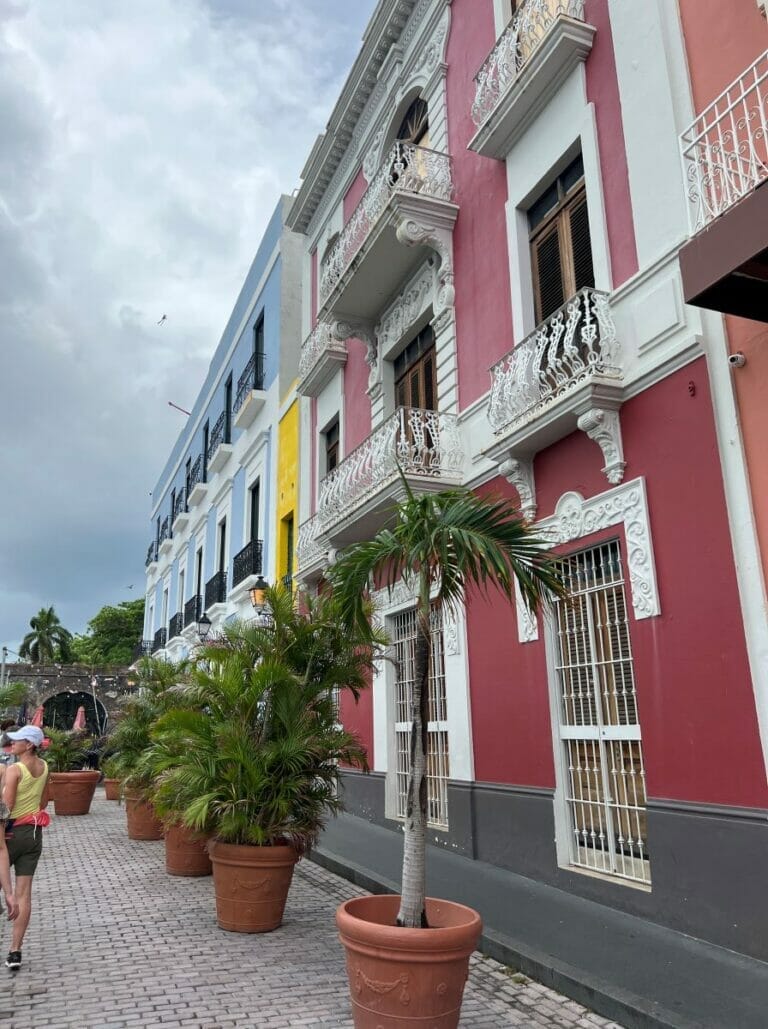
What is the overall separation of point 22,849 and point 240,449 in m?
15.6

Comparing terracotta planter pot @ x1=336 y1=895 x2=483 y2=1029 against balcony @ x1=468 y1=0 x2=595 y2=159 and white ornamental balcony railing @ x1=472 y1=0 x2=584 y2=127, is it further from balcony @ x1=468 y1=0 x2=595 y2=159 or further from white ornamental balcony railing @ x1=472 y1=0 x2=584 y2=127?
white ornamental balcony railing @ x1=472 y1=0 x2=584 y2=127

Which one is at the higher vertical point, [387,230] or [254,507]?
[387,230]

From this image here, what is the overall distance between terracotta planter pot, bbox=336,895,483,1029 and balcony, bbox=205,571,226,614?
16.6 metres

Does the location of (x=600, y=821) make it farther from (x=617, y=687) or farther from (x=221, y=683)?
(x=221, y=683)

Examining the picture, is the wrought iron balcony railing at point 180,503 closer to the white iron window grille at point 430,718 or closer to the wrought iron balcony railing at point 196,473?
the wrought iron balcony railing at point 196,473

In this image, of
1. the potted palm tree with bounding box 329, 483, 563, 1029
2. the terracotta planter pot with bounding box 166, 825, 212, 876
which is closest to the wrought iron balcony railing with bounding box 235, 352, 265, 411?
the terracotta planter pot with bounding box 166, 825, 212, 876

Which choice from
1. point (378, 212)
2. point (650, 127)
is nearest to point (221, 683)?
point (650, 127)

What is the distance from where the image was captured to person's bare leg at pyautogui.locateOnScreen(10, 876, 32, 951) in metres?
5.11

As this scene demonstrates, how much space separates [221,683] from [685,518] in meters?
3.90

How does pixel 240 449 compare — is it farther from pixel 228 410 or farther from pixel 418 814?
pixel 418 814

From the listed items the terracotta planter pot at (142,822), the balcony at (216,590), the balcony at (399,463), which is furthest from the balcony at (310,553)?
the balcony at (216,590)

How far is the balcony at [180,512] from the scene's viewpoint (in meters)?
27.2

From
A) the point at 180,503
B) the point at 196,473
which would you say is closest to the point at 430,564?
the point at 196,473

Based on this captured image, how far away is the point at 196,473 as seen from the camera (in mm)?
26297
